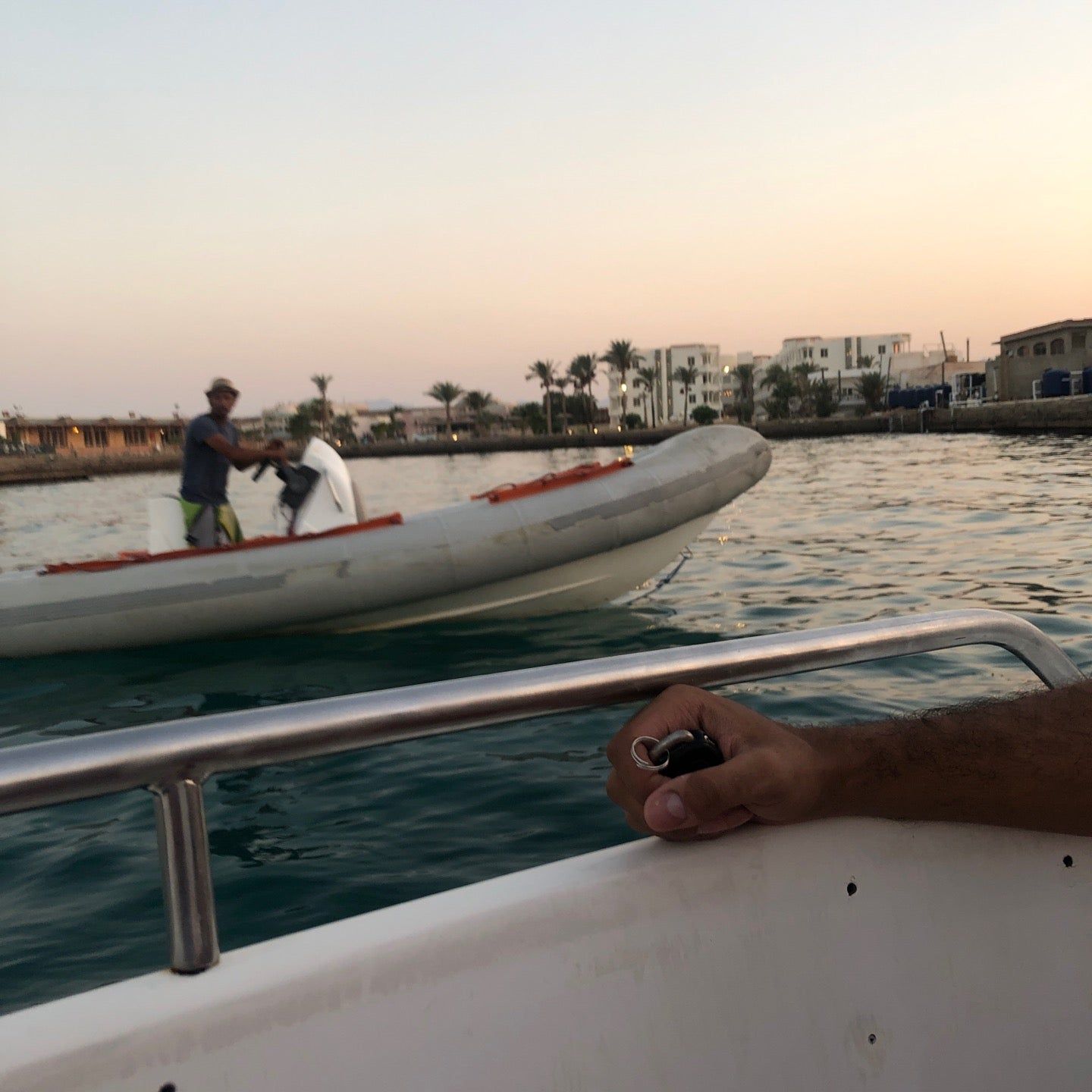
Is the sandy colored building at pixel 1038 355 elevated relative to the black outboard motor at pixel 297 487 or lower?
elevated

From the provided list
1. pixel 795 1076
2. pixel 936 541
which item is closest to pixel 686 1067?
pixel 795 1076

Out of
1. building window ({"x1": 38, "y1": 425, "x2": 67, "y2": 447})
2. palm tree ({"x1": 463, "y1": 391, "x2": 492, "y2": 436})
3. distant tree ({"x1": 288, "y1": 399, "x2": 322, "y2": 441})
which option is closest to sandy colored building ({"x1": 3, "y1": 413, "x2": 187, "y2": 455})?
building window ({"x1": 38, "y1": 425, "x2": 67, "y2": 447})

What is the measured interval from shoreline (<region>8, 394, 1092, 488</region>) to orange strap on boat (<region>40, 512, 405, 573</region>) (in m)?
28.4

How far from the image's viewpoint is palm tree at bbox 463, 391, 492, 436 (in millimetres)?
105938

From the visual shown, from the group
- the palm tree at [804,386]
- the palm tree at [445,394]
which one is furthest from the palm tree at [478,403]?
the palm tree at [804,386]

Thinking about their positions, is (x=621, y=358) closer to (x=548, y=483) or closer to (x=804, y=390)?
(x=804, y=390)

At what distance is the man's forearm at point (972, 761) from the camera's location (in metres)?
1.09

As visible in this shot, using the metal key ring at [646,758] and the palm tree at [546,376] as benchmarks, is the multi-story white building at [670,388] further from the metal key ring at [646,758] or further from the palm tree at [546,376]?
the metal key ring at [646,758]

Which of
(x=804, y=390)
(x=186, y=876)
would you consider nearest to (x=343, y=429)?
(x=804, y=390)

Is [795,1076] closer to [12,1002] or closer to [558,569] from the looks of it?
[12,1002]

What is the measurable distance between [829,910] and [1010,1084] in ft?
1.12

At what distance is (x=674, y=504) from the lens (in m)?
7.09

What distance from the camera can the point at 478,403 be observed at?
10600cm

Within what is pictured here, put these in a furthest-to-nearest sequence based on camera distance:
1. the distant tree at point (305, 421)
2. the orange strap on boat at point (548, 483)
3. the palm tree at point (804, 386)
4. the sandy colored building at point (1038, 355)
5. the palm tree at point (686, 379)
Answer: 1. the distant tree at point (305, 421)
2. the palm tree at point (686, 379)
3. the palm tree at point (804, 386)
4. the sandy colored building at point (1038, 355)
5. the orange strap on boat at point (548, 483)
